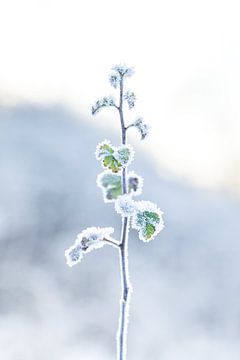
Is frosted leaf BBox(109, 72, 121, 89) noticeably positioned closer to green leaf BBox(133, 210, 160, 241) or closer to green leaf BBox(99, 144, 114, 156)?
green leaf BBox(99, 144, 114, 156)

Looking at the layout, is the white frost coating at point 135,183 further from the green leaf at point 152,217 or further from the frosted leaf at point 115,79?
the frosted leaf at point 115,79

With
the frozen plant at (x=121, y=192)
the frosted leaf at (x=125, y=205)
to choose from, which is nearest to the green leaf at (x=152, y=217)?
the frozen plant at (x=121, y=192)

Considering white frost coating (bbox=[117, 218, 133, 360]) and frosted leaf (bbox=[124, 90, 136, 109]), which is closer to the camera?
white frost coating (bbox=[117, 218, 133, 360])

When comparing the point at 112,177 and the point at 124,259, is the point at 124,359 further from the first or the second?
the point at 112,177

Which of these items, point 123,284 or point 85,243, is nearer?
point 123,284

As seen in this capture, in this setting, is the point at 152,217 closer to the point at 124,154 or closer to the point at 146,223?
the point at 146,223

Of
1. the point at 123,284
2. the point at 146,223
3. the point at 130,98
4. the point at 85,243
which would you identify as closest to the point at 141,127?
the point at 130,98

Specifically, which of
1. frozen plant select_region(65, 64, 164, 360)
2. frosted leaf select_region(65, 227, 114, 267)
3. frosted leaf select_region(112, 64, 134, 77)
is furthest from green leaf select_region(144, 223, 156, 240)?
frosted leaf select_region(112, 64, 134, 77)
